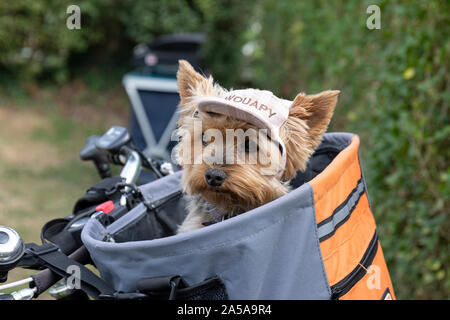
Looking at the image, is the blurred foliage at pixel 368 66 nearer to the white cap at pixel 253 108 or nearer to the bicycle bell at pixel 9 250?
the white cap at pixel 253 108

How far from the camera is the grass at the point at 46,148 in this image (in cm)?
596

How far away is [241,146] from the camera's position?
7.47 ft

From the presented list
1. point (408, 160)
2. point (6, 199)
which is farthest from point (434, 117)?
point (6, 199)

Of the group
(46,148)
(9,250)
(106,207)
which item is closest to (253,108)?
(106,207)

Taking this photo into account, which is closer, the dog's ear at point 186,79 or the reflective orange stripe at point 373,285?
the reflective orange stripe at point 373,285

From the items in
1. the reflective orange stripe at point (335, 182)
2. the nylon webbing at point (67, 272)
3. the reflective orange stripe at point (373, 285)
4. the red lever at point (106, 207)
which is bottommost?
the reflective orange stripe at point (373, 285)

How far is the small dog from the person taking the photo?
218 centimetres

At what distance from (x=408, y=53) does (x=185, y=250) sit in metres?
2.44

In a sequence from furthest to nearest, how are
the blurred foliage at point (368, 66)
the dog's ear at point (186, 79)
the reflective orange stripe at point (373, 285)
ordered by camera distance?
1. the blurred foliage at point (368, 66)
2. the dog's ear at point (186, 79)
3. the reflective orange stripe at point (373, 285)

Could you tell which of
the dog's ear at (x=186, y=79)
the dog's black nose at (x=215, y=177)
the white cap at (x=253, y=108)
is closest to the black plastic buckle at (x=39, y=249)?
the dog's black nose at (x=215, y=177)

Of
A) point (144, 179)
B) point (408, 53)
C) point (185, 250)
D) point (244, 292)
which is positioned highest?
point (408, 53)

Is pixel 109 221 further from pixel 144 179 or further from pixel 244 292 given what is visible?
pixel 144 179

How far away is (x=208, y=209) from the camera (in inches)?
98.7

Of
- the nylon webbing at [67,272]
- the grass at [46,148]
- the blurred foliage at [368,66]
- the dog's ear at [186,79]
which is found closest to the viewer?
the nylon webbing at [67,272]
